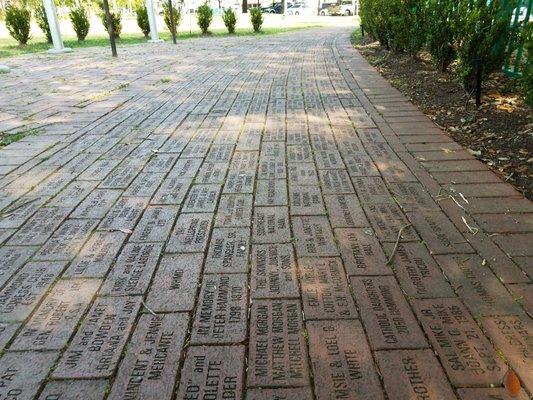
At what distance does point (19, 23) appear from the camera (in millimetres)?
16109

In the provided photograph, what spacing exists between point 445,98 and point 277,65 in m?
4.85

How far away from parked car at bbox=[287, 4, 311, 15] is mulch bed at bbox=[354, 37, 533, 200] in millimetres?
50750

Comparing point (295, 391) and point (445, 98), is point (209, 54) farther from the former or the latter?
point (295, 391)

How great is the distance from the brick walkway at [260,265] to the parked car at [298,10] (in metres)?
53.8

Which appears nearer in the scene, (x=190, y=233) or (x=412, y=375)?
(x=412, y=375)

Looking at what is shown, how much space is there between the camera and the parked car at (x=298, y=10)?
53.7 meters

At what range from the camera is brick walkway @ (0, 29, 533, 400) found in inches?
67.1

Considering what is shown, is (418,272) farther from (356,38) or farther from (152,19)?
(152,19)

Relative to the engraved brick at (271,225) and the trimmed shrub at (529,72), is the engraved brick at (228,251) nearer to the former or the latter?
the engraved brick at (271,225)

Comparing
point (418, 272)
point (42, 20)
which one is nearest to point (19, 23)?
point (42, 20)

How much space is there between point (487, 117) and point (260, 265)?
3702 millimetres

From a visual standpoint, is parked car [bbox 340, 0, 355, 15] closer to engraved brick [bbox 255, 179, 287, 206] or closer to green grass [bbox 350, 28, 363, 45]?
green grass [bbox 350, 28, 363, 45]

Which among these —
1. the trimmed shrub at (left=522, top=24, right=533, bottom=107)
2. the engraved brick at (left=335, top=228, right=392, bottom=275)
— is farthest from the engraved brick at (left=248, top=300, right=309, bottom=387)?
the trimmed shrub at (left=522, top=24, right=533, bottom=107)

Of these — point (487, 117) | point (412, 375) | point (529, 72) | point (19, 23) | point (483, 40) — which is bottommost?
point (412, 375)
